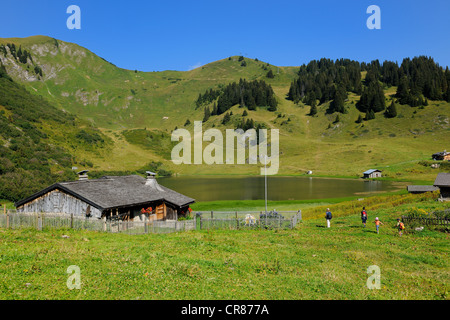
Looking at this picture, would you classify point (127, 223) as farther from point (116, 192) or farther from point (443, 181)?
point (443, 181)

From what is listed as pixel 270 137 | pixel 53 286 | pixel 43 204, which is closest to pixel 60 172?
pixel 43 204

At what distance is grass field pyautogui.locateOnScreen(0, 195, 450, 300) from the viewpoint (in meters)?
11.1

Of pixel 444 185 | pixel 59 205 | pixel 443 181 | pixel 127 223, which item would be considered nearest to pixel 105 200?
pixel 127 223

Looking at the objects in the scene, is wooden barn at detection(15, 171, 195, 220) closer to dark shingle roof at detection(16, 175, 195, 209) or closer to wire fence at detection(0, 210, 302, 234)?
dark shingle roof at detection(16, 175, 195, 209)

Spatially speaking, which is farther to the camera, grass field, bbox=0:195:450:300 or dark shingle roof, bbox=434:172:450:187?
dark shingle roof, bbox=434:172:450:187

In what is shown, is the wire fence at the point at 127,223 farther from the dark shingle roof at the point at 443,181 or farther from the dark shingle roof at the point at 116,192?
the dark shingle roof at the point at 443,181

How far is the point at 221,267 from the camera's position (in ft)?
47.6

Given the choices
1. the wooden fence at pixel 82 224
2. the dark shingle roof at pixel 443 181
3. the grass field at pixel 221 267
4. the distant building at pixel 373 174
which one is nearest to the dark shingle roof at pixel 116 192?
the wooden fence at pixel 82 224

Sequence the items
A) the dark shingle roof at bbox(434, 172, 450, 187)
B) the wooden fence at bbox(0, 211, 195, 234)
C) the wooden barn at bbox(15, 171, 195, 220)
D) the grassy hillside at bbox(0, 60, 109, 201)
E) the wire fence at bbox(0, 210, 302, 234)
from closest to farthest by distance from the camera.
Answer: the wooden fence at bbox(0, 211, 195, 234) → the wire fence at bbox(0, 210, 302, 234) → the wooden barn at bbox(15, 171, 195, 220) → the dark shingle roof at bbox(434, 172, 450, 187) → the grassy hillside at bbox(0, 60, 109, 201)

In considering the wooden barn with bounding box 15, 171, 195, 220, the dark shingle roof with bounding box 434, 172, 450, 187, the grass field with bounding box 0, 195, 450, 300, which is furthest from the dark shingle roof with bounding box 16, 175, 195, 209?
the dark shingle roof with bounding box 434, 172, 450, 187

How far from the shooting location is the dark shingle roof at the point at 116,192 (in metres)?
29.4

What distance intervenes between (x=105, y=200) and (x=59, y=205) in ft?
17.0

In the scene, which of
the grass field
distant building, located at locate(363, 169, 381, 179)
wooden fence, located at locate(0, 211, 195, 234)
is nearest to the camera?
the grass field
